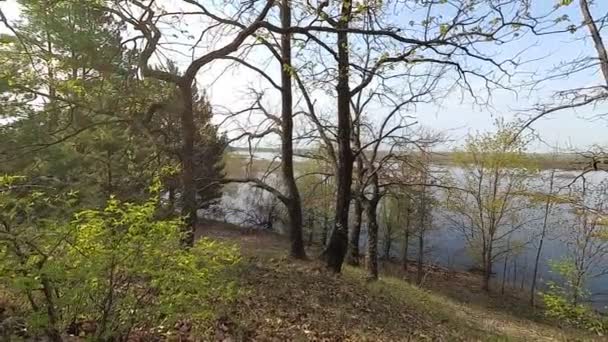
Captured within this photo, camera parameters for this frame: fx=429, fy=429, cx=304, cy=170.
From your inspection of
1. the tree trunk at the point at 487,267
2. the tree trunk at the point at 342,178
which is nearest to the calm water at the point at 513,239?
the tree trunk at the point at 487,267

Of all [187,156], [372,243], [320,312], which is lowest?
[372,243]

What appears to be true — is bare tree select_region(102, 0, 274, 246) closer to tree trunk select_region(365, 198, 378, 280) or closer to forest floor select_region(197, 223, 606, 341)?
forest floor select_region(197, 223, 606, 341)

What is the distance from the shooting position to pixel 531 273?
26250 mm

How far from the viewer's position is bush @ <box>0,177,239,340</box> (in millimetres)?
2396

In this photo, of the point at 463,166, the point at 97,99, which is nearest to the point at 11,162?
the point at 97,99

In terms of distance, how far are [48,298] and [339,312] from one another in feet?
15.8

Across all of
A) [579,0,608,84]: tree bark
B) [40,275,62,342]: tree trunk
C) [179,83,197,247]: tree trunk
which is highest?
[579,0,608,84]: tree bark

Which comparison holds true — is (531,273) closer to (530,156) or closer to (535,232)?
(535,232)

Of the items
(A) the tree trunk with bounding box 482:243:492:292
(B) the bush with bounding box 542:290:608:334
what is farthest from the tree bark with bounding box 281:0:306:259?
(A) the tree trunk with bounding box 482:243:492:292

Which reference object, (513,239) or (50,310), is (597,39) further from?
(513,239)

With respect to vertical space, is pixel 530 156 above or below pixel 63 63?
below

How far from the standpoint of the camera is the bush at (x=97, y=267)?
7.86ft

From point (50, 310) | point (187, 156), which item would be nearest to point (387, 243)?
point (187, 156)

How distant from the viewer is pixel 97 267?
2.69m
